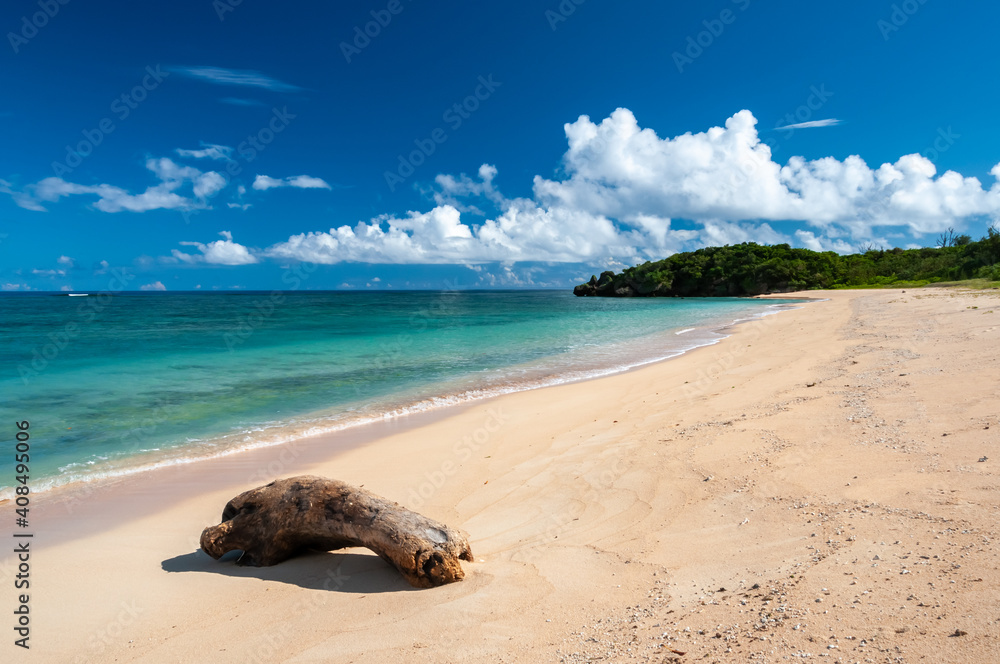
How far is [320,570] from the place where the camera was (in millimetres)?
4703

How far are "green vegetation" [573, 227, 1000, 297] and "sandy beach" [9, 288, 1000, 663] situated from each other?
74.1 metres

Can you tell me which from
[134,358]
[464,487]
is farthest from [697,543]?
[134,358]

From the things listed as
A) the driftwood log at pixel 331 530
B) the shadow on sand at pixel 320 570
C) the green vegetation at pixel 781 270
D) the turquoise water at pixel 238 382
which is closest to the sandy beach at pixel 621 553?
the shadow on sand at pixel 320 570

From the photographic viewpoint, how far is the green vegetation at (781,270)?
73.1 m

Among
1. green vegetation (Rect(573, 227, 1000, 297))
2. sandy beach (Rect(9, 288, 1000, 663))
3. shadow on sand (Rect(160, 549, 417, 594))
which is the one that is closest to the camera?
sandy beach (Rect(9, 288, 1000, 663))

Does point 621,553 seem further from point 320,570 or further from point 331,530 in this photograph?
point 320,570

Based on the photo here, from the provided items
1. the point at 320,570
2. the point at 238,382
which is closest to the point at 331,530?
the point at 320,570

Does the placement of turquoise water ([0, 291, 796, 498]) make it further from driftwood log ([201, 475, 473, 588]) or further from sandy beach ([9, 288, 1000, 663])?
driftwood log ([201, 475, 473, 588])

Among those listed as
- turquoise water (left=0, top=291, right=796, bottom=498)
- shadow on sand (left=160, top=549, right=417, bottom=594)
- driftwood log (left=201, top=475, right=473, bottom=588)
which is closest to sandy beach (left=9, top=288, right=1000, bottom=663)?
shadow on sand (left=160, top=549, right=417, bottom=594)

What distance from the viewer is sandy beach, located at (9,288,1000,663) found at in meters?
3.01

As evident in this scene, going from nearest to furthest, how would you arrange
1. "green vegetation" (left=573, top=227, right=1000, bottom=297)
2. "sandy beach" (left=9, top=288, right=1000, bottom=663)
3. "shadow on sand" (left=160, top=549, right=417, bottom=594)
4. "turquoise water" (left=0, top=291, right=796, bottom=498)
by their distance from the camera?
"sandy beach" (left=9, top=288, right=1000, bottom=663)
"shadow on sand" (left=160, top=549, right=417, bottom=594)
"turquoise water" (left=0, top=291, right=796, bottom=498)
"green vegetation" (left=573, top=227, right=1000, bottom=297)

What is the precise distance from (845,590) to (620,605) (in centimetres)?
143

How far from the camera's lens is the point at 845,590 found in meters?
3.12

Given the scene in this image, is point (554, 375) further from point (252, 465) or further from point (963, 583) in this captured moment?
point (963, 583)
